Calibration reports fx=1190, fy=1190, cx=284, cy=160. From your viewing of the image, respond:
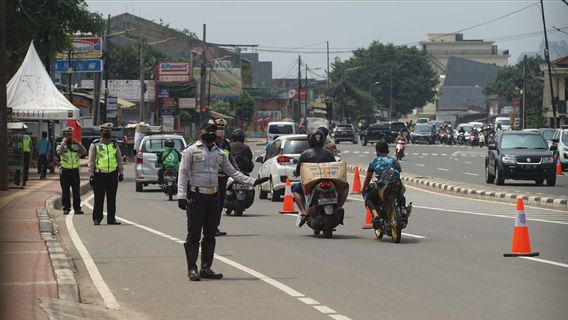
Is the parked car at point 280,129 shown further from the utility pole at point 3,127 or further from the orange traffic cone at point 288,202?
the orange traffic cone at point 288,202

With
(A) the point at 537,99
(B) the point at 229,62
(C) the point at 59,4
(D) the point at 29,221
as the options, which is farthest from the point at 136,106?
(D) the point at 29,221

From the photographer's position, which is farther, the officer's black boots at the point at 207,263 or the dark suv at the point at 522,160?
the dark suv at the point at 522,160

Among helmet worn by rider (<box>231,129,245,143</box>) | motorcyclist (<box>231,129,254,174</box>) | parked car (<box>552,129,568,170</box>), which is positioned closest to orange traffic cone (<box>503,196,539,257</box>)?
motorcyclist (<box>231,129,254,174</box>)

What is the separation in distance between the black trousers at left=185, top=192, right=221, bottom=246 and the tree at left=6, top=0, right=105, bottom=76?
3055cm

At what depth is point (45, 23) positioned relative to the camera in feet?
143

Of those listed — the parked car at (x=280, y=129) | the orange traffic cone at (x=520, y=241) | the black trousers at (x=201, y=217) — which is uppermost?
the parked car at (x=280, y=129)

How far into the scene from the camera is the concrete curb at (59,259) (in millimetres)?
12305

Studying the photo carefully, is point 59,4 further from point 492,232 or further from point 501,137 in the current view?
point 492,232

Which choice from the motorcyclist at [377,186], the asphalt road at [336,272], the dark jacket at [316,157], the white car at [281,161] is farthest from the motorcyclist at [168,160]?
the motorcyclist at [377,186]

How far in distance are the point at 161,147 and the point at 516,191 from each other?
10805 millimetres

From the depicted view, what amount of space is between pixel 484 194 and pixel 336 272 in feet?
55.5

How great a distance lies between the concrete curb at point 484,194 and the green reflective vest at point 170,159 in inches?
305

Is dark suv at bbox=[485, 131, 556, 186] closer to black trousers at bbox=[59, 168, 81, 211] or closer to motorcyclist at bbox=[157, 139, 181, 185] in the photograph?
motorcyclist at bbox=[157, 139, 181, 185]

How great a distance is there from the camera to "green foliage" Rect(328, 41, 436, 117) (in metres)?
163
